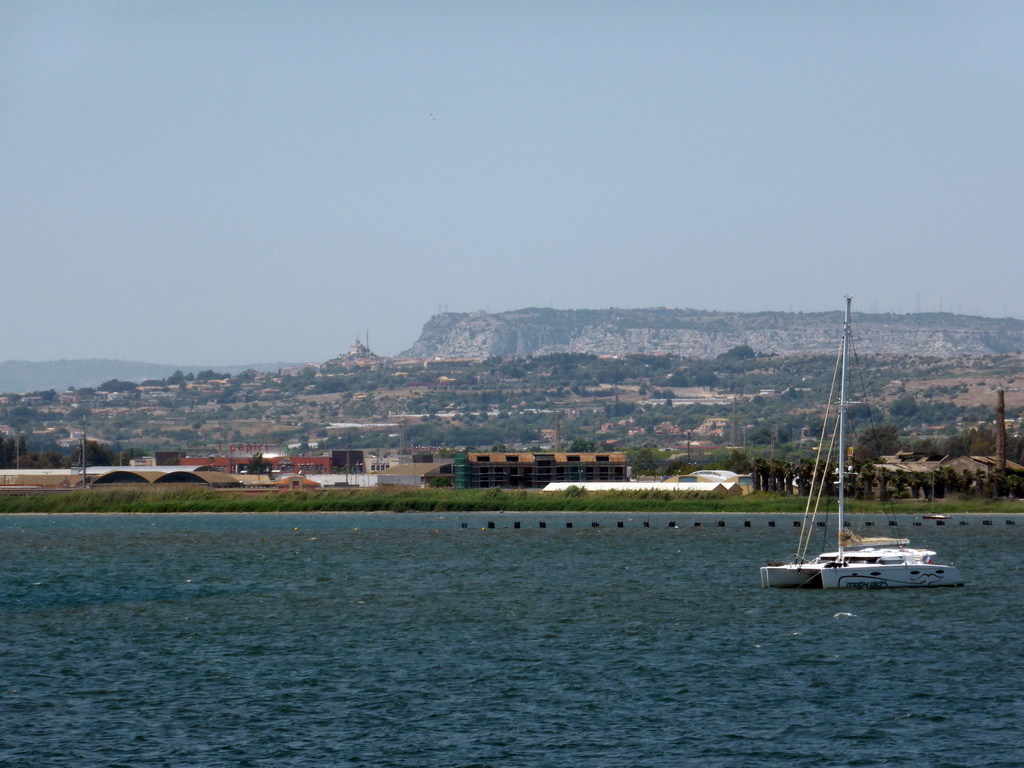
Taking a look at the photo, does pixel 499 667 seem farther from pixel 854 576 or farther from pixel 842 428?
pixel 854 576

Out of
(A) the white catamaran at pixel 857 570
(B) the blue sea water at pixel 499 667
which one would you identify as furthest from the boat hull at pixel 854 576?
(B) the blue sea water at pixel 499 667

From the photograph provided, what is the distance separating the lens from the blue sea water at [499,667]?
3028 centimetres

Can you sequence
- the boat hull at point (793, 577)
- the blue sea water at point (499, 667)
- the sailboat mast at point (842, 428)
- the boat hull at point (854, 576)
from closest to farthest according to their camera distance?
the blue sea water at point (499, 667)
the sailboat mast at point (842, 428)
the boat hull at point (854, 576)
the boat hull at point (793, 577)

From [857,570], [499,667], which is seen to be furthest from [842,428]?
[499,667]

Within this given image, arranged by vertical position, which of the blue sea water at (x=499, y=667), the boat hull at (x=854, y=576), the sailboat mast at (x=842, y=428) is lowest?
the blue sea water at (x=499, y=667)

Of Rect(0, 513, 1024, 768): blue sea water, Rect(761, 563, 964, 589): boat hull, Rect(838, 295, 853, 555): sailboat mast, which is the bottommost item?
Rect(0, 513, 1024, 768): blue sea water

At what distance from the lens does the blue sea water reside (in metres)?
30.3

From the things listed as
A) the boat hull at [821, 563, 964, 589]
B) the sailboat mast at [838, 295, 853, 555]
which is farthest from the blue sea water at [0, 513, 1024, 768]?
the sailboat mast at [838, 295, 853, 555]

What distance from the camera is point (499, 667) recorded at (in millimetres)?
40500

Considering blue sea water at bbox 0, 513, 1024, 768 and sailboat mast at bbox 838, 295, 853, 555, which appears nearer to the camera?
blue sea water at bbox 0, 513, 1024, 768

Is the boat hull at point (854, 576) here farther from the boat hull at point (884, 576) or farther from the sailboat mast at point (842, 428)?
the sailboat mast at point (842, 428)

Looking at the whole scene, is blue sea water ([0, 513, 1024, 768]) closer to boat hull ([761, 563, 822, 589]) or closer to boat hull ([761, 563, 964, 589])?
boat hull ([761, 563, 964, 589])

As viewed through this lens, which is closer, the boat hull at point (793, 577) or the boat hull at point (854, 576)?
the boat hull at point (854, 576)

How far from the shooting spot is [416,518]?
145125mm
